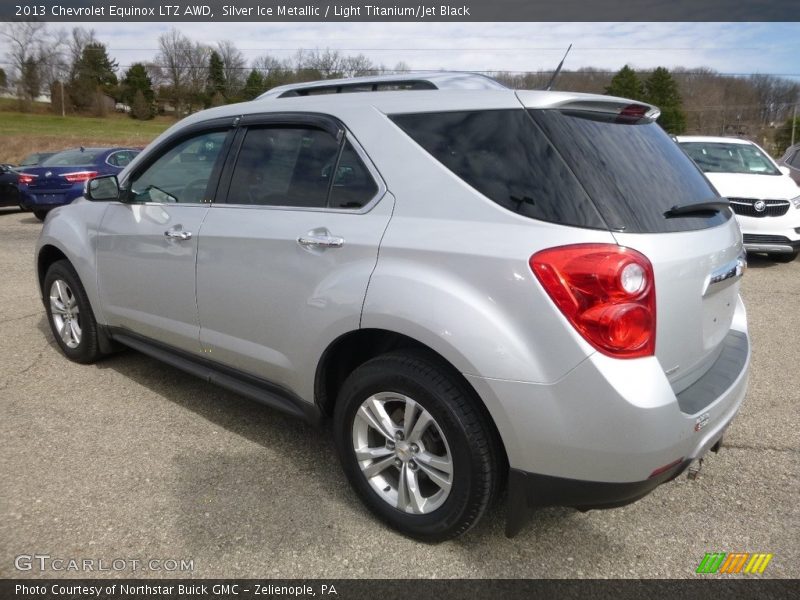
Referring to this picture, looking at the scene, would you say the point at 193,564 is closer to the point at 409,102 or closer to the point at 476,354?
the point at 476,354

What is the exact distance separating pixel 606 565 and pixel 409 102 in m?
2.02

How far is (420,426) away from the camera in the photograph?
2436mm

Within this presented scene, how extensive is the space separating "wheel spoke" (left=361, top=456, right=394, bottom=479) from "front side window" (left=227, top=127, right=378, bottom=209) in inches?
41.7

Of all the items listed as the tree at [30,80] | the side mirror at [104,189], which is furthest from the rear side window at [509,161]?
the tree at [30,80]

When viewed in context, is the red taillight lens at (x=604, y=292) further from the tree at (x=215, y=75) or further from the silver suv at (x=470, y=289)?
the tree at (x=215, y=75)

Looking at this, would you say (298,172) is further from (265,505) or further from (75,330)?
(75,330)

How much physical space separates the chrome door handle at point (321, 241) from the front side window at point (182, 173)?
877mm

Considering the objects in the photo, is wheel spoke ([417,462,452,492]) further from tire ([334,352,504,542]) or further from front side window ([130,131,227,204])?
front side window ([130,131,227,204])

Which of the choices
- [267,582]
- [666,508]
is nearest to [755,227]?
[666,508]

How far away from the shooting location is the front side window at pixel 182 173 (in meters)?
3.41

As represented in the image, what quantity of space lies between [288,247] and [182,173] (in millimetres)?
1217

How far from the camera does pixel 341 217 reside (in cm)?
268

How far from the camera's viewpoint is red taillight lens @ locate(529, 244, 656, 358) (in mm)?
2053

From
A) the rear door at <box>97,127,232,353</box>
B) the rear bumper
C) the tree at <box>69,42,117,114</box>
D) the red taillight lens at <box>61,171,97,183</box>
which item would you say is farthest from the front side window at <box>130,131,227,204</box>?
the tree at <box>69,42,117,114</box>
